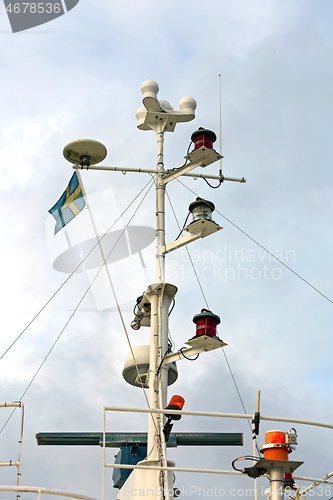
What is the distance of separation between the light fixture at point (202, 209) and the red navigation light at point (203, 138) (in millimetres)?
1329

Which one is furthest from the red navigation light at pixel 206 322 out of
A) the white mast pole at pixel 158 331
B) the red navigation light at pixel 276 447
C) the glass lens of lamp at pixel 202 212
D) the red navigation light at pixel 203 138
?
the red navigation light at pixel 203 138

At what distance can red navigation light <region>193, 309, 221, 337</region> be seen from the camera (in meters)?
10.9

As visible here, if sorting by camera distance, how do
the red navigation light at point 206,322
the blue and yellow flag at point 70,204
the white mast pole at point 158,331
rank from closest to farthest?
1. the white mast pole at point 158,331
2. the red navigation light at point 206,322
3. the blue and yellow flag at point 70,204

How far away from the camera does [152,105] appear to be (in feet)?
45.5

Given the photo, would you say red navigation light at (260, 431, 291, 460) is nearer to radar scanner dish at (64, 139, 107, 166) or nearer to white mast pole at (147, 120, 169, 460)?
white mast pole at (147, 120, 169, 460)

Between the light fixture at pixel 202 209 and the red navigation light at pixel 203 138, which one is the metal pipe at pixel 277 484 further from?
the red navigation light at pixel 203 138

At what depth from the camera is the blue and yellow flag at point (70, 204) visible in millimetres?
14216

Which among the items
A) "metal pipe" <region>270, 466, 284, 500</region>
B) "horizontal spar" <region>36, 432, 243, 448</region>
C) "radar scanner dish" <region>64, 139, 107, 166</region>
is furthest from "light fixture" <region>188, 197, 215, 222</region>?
"metal pipe" <region>270, 466, 284, 500</region>

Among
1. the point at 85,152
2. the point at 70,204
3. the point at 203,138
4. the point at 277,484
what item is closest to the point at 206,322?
the point at 277,484

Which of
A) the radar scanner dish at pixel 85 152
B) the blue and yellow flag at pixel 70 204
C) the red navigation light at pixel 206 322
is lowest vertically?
the red navigation light at pixel 206 322

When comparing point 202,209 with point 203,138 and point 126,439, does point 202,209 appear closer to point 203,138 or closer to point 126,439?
point 203,138

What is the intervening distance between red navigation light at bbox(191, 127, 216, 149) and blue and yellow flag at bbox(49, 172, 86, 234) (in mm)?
3017

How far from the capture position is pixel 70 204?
47.2ft

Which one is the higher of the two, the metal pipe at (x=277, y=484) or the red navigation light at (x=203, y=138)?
the red navigation light at (x=203, y=138)
